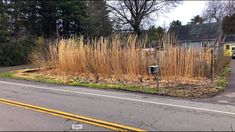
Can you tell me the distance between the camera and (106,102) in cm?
862

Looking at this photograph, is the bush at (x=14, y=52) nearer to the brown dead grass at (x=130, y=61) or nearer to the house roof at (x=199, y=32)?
the brown dead grass at (x=130, y=61)

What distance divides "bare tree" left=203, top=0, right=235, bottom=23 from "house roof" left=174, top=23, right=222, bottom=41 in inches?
710

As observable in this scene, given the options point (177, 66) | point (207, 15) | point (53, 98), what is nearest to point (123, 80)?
point (177, 66)

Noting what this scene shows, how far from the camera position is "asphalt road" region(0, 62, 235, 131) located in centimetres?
602

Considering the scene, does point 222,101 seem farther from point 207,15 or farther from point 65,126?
point 207,15

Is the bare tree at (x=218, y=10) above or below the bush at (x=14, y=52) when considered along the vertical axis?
above

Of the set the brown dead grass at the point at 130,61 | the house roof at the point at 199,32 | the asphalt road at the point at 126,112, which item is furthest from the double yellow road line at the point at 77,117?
the house roof at the point at 199,32

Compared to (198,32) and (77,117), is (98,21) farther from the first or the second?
(77,117)

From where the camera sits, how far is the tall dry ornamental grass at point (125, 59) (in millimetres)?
14164

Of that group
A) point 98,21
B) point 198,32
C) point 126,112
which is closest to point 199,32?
point 198,32

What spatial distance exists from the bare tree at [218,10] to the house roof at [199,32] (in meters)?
18.0

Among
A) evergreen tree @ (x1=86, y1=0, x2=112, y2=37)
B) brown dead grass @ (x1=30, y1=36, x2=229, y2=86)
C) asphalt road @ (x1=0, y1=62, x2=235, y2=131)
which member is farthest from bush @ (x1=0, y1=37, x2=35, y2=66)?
asphalt road @ (x1=0, y1=62, x2=235, y2=131)

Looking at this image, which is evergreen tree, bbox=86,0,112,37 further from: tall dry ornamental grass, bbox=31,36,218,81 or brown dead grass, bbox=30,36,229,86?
brown dead grass, bbox=30,36,229,86

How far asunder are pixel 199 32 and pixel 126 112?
46.1 m
